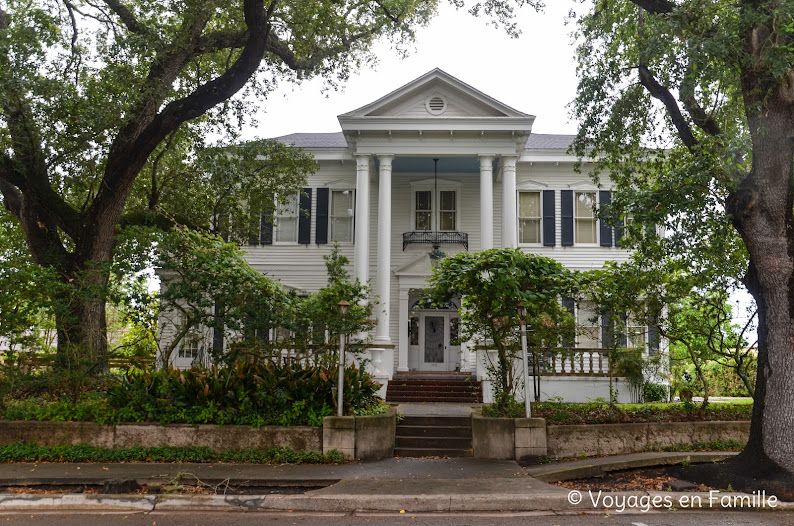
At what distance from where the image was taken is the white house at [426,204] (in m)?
18.6

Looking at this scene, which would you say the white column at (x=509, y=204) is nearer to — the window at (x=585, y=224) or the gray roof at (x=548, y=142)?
the gray roof at (x=548, y=142)

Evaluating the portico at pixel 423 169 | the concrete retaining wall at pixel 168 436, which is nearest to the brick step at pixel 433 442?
the concrete retaining wall at pixel 168 436

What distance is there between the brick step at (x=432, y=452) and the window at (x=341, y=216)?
10.9 meters

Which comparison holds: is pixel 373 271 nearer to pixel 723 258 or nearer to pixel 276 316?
pixel 276 316

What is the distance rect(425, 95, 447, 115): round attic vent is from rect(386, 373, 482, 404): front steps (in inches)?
309

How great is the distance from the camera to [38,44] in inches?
447

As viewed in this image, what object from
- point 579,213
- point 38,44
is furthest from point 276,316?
point 579,213

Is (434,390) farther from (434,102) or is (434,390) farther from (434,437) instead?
(434,102)

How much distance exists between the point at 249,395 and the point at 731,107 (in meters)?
9.42

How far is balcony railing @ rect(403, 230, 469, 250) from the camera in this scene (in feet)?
66.0

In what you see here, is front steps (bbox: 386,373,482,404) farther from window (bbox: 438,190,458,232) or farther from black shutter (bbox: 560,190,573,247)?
black shutter (bbox: 560,190,573,247)

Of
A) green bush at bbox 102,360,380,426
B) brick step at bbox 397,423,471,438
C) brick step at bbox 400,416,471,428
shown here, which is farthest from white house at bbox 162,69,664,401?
green bush at bbox 102,360,380,426

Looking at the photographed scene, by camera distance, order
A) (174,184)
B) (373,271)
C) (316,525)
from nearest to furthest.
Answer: (316,525)
(174,184)
(373,271)

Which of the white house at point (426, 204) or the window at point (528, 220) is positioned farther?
the window at point (528, 220)
